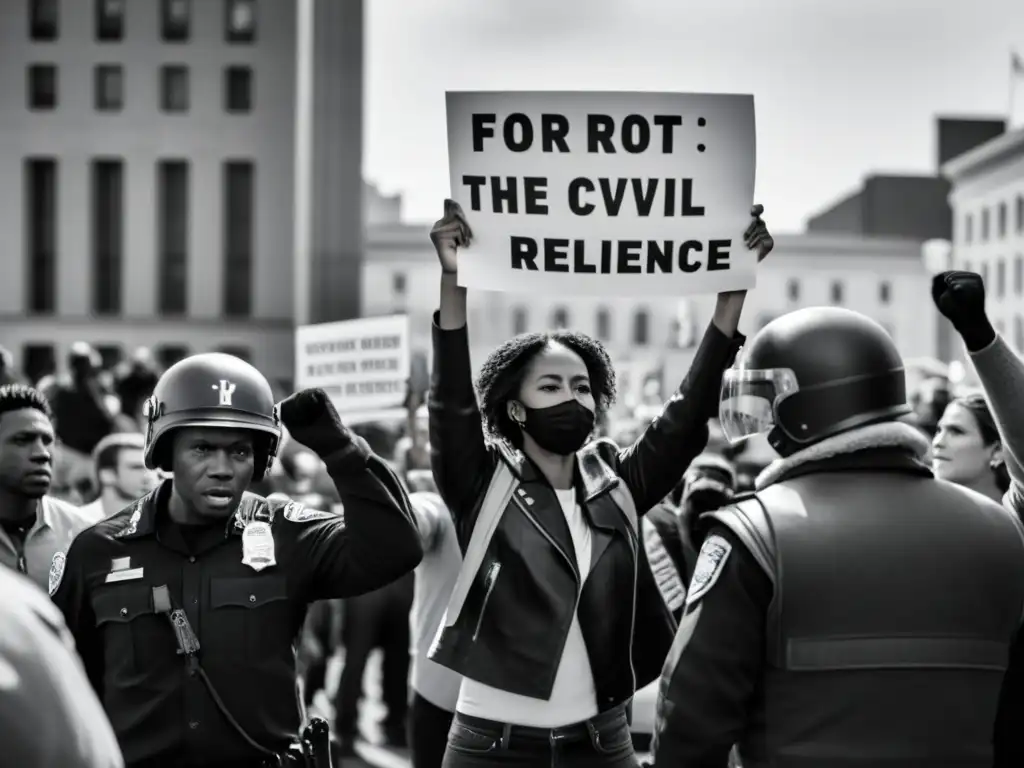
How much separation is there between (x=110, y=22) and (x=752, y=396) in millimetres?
51704

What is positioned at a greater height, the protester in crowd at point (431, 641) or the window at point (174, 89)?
the window at point (174, 89)

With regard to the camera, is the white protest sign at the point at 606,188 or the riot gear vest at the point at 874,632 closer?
the riot gear vest at the point at 874,632

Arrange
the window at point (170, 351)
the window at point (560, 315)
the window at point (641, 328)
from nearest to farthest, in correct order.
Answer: the window at point (170, 351)
the window at point (560, 315)
the window at point (641, 328)

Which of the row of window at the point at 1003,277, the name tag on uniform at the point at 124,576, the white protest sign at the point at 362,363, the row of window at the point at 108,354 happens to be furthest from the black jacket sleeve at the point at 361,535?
the row of window at the point at 1003,277

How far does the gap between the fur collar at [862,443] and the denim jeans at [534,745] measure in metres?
1.18

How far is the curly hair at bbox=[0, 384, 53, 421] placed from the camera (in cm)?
525

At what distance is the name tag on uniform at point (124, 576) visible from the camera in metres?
3.83

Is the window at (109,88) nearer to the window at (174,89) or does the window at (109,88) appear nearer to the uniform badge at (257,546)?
the window at (174,89)

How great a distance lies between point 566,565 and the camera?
4.14 meters

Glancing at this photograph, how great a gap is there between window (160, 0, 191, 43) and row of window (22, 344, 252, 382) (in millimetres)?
10645

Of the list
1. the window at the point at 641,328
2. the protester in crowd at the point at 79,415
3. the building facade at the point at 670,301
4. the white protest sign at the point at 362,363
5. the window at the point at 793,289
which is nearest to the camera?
the white protest sign at the point at 362,363

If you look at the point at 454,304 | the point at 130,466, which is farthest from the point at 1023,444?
the point at 130,466

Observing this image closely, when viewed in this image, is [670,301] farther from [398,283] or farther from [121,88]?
[121,88]

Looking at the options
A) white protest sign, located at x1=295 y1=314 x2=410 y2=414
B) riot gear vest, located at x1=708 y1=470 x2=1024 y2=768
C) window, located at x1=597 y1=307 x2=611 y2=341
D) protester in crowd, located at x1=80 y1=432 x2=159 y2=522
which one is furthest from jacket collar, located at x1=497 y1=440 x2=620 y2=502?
window, located at x1=597 y1=307 x2=611 y2=341
